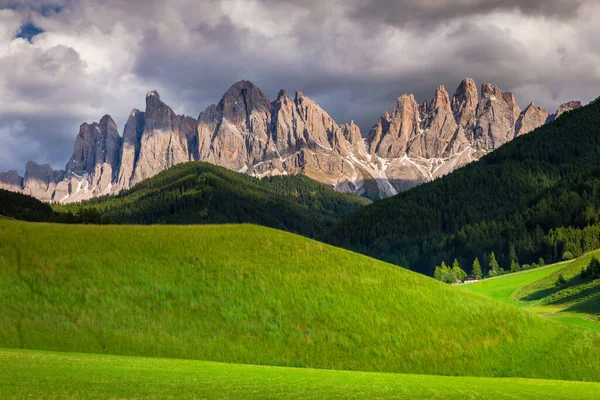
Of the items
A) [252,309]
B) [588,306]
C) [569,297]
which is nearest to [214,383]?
[252,309]

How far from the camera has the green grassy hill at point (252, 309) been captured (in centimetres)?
4397

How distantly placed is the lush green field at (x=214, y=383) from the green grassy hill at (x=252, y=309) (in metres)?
6.10

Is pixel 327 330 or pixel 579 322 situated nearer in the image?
pixel 327 330

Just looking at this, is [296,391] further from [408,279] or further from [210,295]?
[408,279]

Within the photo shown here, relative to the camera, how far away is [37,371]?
29.3 meters

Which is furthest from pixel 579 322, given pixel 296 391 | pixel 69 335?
pixel 69 335

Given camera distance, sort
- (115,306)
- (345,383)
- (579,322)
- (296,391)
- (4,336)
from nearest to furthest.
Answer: (296,391) → (345,383) → (4,336) → (115,306) → (579,322)

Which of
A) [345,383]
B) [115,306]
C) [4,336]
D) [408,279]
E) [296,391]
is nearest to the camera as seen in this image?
[296,391]

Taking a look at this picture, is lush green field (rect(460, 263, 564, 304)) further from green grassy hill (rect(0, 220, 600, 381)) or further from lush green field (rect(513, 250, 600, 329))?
green grassy hill (rect(0, 220, 600, 381))

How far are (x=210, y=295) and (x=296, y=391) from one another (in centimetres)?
2087

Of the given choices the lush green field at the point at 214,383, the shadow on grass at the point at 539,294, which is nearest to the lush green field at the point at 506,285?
the shadow on grass at the point at 539,294

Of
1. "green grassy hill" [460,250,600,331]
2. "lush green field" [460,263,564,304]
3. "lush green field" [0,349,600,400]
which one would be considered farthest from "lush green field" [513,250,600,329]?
"lush green field" [0,349,600,400]

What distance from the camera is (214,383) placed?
29844 millimetres

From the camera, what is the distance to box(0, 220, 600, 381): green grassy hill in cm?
4397
